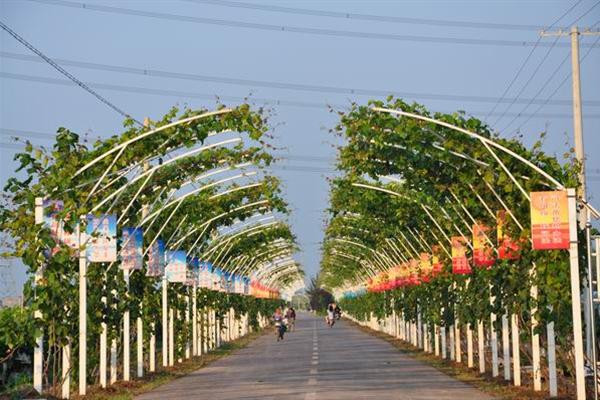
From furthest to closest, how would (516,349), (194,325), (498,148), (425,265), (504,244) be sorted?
1. (194,325)
2. (425,265)
3. (516,349)
4. (504,244)
5. (498,148)

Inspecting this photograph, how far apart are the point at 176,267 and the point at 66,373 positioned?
14.3 metres

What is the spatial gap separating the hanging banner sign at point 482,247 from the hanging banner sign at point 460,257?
3073 millimetres

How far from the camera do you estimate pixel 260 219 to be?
165ft

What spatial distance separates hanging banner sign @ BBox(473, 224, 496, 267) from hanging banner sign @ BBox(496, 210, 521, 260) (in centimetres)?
184

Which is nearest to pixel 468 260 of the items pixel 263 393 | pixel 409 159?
pixel 409 159

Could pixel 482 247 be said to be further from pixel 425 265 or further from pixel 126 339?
pixel 425 265

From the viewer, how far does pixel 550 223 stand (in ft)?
63.2

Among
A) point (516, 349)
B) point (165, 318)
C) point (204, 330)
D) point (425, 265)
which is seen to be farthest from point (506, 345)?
point (204, 330)

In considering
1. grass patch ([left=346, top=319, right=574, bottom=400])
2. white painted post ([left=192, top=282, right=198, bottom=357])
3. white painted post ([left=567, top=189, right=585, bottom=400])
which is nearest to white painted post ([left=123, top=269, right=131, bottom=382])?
grass patch ([left=346, top=319, right=574, bottom=400])

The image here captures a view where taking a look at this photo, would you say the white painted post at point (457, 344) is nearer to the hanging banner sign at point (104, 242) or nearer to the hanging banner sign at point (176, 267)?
the hanging banner sign at point (176, 267)

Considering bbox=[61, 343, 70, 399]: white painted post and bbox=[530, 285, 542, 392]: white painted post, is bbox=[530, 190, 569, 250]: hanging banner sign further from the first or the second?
bbox=[61, 343, 70, 399]: white painted post

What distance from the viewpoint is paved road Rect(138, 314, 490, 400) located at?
22.1 metres

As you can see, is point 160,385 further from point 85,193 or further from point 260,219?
point 260,219

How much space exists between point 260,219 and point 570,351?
29.2 metres
